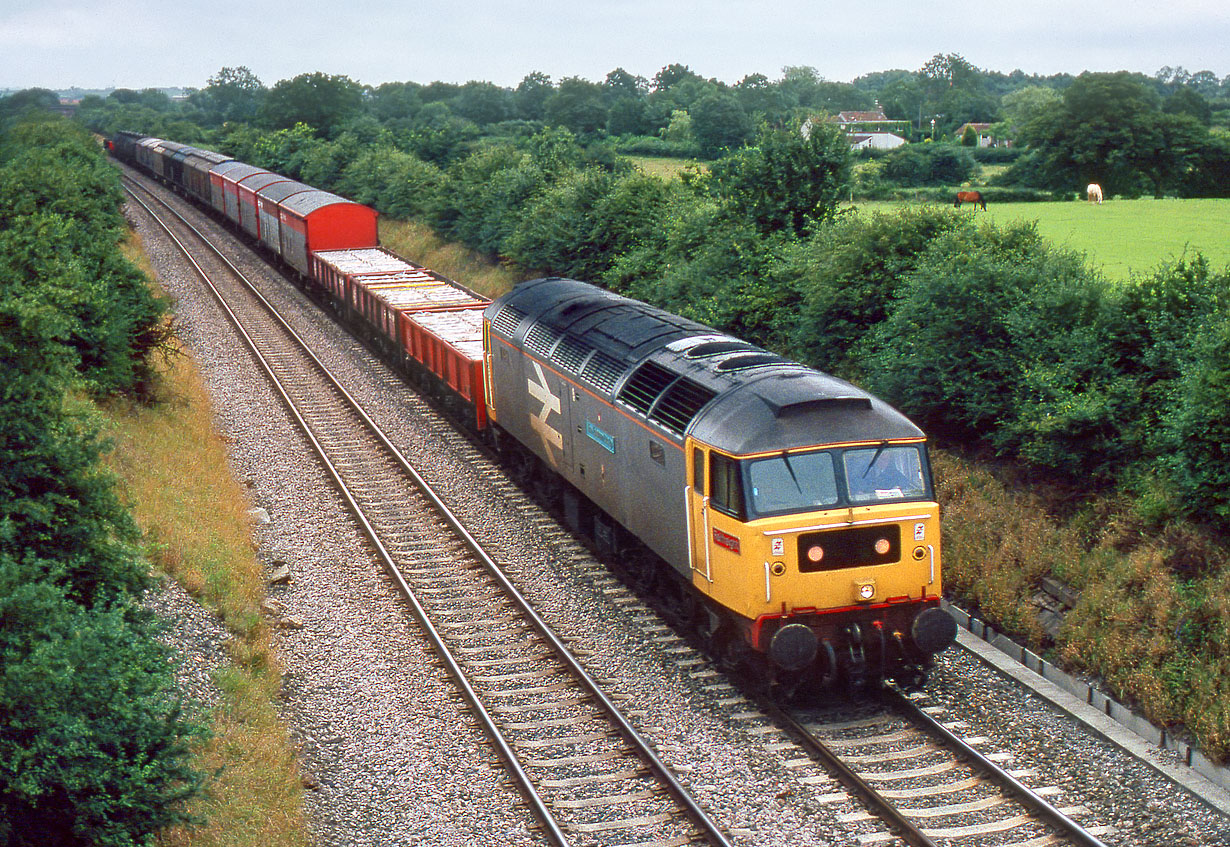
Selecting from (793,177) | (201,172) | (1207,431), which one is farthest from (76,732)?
(201,172)

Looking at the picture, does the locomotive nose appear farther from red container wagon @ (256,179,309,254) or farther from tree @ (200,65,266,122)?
tree @ (200,65,266,122)

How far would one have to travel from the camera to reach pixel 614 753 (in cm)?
1148

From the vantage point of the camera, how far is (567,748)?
11648mm

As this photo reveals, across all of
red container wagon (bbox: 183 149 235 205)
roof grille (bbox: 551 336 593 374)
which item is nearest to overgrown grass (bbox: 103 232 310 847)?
roof grille (bbox: 551 336 593 374)

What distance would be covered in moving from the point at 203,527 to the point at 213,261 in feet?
113

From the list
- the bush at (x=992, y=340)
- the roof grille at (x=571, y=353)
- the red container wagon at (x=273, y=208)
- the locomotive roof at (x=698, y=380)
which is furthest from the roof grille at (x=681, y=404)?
the red container wagon at (x=273, y=208)

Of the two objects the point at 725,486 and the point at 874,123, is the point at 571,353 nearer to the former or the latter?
the point at 725,486

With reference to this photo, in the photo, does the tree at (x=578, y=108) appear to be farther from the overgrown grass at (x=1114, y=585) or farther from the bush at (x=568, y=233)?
the overgrown grass at (x=1114, y=585)

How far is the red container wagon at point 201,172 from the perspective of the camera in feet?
207

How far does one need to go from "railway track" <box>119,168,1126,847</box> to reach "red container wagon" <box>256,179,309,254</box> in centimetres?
3141

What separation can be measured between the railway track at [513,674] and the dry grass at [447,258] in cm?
1800

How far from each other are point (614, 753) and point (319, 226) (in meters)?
32.9

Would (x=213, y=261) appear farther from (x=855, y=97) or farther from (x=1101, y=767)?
(x=855, y=97)

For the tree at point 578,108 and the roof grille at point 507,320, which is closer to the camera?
the roof grille at point 507,320
